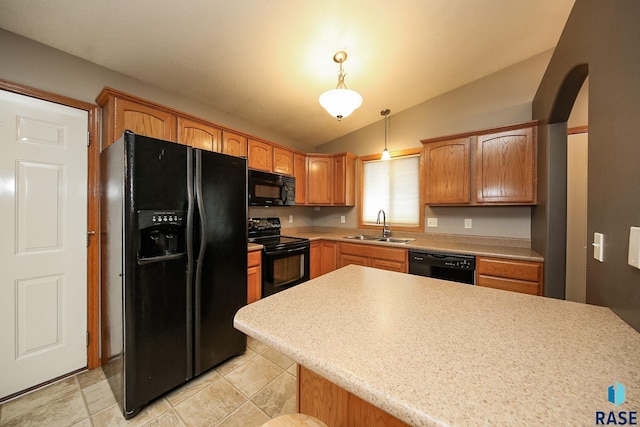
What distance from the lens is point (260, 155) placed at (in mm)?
2838

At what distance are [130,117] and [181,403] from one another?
6.78ft

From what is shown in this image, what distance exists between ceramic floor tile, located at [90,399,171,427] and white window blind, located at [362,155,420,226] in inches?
119

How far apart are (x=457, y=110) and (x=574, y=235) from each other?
69.1 inches

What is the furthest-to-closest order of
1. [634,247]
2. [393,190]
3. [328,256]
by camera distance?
1. [393,190]
2. [328,256]
3. [634,247]

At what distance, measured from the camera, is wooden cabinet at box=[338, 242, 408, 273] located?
2.66 meters

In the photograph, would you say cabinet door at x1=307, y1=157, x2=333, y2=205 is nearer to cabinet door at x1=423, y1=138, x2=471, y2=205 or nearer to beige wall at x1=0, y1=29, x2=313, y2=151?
cabinet door at x1=423, y1=138, x2=471, y2=205

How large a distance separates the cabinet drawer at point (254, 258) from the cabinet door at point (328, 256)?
3.51 ft

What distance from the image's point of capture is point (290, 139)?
147 inches

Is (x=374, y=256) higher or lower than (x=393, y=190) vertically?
lower

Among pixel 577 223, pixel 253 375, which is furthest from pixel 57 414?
pixel 577 223

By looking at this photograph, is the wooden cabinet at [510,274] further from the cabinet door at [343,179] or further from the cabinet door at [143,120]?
the cabinet door at [143,120]

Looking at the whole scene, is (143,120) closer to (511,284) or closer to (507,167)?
(507,167)

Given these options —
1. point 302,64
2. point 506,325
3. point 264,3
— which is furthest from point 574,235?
point 264,3

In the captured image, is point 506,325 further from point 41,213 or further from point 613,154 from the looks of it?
point 41,213
